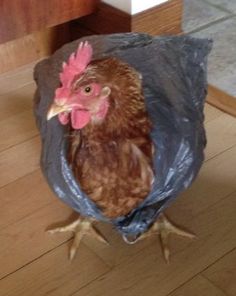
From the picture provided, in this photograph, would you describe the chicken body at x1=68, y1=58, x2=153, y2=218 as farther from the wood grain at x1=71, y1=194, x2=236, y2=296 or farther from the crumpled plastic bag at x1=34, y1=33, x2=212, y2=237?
the wood grain at x1=71, y1=194, x2=236, y2=296

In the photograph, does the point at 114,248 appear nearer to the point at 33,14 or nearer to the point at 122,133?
the point at 122,133

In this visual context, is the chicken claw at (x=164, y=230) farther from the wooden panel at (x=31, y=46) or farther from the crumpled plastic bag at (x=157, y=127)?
the wooden panel at (x=31, y=46)

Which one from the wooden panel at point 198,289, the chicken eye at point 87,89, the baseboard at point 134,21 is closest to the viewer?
the chicken eye at point 87,89

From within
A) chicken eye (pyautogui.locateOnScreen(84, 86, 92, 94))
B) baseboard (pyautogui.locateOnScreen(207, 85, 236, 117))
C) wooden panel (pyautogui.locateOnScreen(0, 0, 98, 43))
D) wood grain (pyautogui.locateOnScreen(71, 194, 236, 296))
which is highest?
chicken eye (pyautogui.locateOnScreen(84, 86, 92, 94))

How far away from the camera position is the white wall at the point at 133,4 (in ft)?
5.54

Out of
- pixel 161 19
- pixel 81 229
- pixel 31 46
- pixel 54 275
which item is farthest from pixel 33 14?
pixel 54 275

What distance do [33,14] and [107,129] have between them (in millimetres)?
783

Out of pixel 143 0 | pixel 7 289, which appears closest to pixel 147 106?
pixel 7 289

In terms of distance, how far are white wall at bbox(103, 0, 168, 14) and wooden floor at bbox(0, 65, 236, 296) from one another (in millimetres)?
500

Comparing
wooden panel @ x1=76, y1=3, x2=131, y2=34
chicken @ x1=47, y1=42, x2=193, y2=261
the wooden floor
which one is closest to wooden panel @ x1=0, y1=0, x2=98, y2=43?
wooden panel @ x1=76, y1=3, x2=131, y2=34

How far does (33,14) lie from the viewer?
1665 mm

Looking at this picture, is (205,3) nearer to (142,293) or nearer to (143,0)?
(143,0)

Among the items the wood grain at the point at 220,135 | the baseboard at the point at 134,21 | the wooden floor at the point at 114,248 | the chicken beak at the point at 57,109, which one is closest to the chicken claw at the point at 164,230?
the wooden floor at the point at 114,248

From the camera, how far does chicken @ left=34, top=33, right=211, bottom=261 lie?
99 cm
